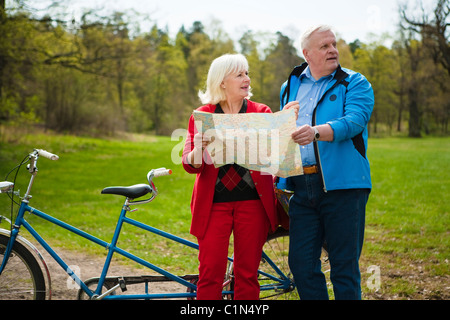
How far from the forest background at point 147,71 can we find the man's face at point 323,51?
0.88m

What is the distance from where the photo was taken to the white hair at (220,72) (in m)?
3.07

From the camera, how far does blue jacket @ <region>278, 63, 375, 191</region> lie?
9.12 ft

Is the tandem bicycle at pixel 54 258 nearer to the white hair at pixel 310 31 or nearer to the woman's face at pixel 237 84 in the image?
the woman's face at pixel 237 84

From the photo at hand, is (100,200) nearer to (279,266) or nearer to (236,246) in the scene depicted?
(279,266)

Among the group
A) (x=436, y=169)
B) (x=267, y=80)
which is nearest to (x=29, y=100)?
(x=436, y=169)

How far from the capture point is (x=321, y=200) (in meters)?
2.91

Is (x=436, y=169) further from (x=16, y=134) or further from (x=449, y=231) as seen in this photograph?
(x=16, y=134)

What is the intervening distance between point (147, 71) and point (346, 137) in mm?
30733

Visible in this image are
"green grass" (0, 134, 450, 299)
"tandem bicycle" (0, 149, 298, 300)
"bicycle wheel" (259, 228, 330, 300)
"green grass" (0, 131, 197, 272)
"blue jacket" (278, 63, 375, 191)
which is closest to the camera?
"blue jacket" (278, 63, 375, 191)

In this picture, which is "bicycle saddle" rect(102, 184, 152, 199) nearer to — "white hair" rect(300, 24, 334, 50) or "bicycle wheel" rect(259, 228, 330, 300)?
"bicycle wheel" rect(259, 228, 330, 300)

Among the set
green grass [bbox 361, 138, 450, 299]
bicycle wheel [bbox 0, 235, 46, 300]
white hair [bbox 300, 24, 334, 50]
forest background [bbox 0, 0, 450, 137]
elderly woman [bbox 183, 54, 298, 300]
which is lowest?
green grass [bbox 361, 138, 450, 299]

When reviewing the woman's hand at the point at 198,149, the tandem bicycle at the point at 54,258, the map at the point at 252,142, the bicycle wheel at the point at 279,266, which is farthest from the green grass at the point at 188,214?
the map at the point at 252,142

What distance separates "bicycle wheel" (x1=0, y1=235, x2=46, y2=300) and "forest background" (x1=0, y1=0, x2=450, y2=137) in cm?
186

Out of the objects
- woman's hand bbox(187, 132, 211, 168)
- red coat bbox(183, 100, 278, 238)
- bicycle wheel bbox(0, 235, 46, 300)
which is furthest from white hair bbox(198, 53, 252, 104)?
bicycle wheel bbox(0, 235, 46, 300)
